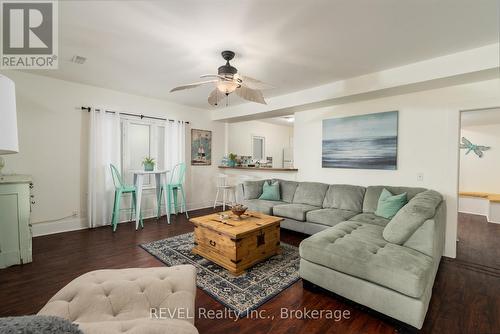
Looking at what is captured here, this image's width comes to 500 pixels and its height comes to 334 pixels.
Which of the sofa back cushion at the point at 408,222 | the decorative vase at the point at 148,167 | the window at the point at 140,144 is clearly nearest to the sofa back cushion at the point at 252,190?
the decorative vase at the point at 148,167

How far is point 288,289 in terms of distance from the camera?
2250 mm

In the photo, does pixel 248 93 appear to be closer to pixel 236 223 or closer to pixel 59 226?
pixel 236 223

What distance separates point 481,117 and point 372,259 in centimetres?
547

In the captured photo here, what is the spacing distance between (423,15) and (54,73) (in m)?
4.82

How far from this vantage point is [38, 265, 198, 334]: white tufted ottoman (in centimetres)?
109

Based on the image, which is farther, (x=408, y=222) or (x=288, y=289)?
(x=288, y=289)

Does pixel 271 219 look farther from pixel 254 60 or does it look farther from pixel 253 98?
pixel 254 60

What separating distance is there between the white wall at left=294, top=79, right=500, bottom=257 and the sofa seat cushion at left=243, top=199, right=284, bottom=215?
1.47 meters

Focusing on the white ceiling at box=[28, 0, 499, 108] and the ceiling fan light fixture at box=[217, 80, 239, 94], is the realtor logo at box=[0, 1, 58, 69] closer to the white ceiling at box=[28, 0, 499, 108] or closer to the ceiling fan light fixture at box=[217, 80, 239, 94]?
the white ceiling at box=[28, 0, 499, 108]

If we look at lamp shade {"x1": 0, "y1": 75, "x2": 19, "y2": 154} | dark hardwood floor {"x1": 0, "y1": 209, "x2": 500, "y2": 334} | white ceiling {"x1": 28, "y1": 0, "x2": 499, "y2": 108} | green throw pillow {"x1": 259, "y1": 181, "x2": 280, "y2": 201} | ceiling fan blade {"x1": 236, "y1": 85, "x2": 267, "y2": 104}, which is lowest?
dark hardwood floor {"x1": 0, "y1": 209, "x2": 500, "y2": 334}

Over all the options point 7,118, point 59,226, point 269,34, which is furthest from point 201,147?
point 7,118

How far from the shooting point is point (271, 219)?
3.05m

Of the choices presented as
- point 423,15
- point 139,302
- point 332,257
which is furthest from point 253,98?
point 139,302

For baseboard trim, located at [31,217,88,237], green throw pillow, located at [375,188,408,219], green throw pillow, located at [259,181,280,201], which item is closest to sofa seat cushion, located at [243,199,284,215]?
green throw pillow, located at [259,181,280,201]
